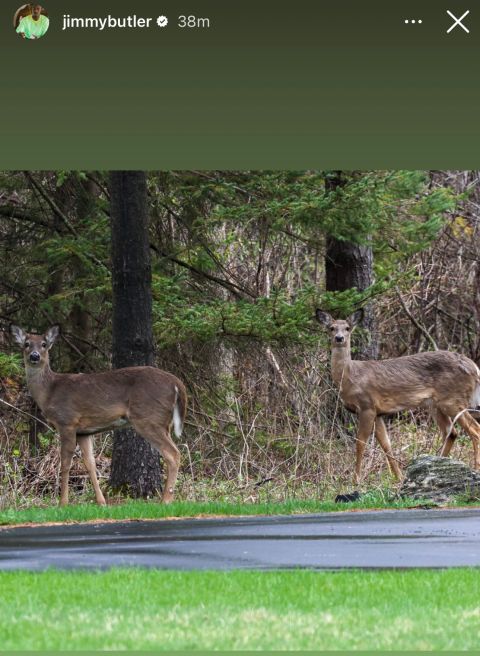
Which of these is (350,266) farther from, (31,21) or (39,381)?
(31,21)

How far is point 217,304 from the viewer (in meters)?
17.5

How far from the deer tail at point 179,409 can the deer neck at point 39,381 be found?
1616 mm

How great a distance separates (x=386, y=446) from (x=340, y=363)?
1.58 m

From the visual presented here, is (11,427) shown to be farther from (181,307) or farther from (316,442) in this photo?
(316,442)

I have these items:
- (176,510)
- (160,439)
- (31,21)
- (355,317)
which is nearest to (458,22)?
(31,21)

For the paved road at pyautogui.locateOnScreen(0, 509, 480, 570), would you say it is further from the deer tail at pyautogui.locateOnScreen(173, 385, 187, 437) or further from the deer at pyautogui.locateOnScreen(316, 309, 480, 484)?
the deer at pyautogui.locateOnScreen(316, 309, 480, 484)

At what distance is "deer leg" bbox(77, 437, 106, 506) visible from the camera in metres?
15.5

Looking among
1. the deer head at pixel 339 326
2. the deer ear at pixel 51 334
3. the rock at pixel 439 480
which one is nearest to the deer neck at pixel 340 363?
the deer head at pixel 339 326

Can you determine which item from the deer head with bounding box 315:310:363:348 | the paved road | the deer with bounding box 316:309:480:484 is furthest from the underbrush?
the paved road

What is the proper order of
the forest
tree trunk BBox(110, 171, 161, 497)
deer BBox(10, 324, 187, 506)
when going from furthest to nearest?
1. the forest
2. tree trunk BBox(110, 171, 161, 497)
3. deer BBox(10, 324, 187, 506)

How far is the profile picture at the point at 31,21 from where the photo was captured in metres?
9.19

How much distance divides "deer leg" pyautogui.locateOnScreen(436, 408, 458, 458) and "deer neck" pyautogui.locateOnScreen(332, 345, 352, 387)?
5.02ft

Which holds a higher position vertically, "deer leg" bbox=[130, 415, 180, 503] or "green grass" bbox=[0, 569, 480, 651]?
"deer leg" bbox=[130, 415, 180, 503]

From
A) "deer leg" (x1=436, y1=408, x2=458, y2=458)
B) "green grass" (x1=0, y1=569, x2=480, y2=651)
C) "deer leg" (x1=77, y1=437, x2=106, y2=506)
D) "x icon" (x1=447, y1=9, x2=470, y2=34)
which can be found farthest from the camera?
"deer leg" (x1=436, y1=408, x2=458, y2=458)
